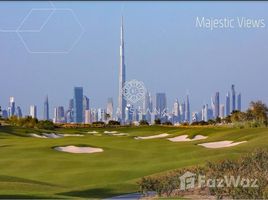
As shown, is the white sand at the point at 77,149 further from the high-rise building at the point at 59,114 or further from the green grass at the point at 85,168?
the high-rise building at the point at 59,114

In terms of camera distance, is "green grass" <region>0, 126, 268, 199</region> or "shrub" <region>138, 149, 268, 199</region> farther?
"green grass" <region>0, 126, 268, 199</region>

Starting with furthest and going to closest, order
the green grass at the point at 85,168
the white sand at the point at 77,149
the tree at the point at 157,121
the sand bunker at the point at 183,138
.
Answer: the tree at the point at 157,121
the sand bunker at the point at 183,138
the white sand at the point at 77,149
the green grass at the point at 85,168

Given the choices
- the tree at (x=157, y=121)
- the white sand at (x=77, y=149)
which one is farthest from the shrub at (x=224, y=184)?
the tree at (x=157, y=121)

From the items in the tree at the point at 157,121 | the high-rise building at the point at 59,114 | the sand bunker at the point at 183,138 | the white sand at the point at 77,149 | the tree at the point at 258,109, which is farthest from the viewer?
the high-rise building at the point at 59,114

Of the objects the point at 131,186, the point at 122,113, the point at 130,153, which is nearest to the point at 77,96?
the point at 122,113

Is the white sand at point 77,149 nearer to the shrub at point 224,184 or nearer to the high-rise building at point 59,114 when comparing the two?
the shrub at point 224,184

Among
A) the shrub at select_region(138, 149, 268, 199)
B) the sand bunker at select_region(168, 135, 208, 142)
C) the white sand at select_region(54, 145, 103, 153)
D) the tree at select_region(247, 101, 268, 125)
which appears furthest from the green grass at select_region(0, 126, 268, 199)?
the tree at select_region(247, 101, 268, 125)

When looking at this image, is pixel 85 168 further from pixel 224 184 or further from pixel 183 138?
pixel 183 138

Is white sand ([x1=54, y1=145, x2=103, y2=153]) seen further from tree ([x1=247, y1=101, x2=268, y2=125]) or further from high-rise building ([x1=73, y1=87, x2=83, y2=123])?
A: high-rise building ([x1=73, y1=87, x2=83, y2=123])

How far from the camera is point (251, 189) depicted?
43.1 feet

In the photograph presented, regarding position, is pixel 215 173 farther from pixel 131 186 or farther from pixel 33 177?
pixel 33 177

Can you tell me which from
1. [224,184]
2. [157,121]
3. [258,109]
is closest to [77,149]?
[224,184]

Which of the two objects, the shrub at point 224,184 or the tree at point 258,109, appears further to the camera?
the tree at point 258,109

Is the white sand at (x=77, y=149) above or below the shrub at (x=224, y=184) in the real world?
below
